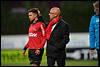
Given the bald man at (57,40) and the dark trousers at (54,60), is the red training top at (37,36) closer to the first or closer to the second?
the bald man at (57,40)

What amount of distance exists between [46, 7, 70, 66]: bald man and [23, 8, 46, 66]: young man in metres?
0.23

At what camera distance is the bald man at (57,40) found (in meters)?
6.50

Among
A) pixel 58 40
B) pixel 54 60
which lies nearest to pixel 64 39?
pixel 58 40

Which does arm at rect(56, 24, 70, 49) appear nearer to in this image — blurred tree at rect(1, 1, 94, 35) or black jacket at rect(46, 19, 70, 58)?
black jacket at rect(46, 19, 70, 58)

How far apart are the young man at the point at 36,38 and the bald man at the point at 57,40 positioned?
0.75ft

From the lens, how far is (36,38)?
6.81 metres

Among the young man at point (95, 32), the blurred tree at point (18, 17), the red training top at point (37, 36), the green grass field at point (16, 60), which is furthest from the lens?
the blurred tree at point (18, 17)

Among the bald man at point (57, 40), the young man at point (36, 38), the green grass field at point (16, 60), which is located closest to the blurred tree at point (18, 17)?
the green grass field at point (16, 60)

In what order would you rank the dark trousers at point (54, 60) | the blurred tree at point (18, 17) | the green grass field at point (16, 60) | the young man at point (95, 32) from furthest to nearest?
1. the blurred tree at point (18, 17)
2. the green grass field at point (16, 60)
3. the dark trousers at point (54, 60)
4. the young man at point (95, 32)

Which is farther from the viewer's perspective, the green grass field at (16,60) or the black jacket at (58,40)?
the green grass field at (16,60)

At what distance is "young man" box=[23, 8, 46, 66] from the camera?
682cm

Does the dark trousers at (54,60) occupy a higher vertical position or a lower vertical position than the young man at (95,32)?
lower

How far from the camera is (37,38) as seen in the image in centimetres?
681

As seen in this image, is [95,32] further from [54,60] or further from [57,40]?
[54,60]
